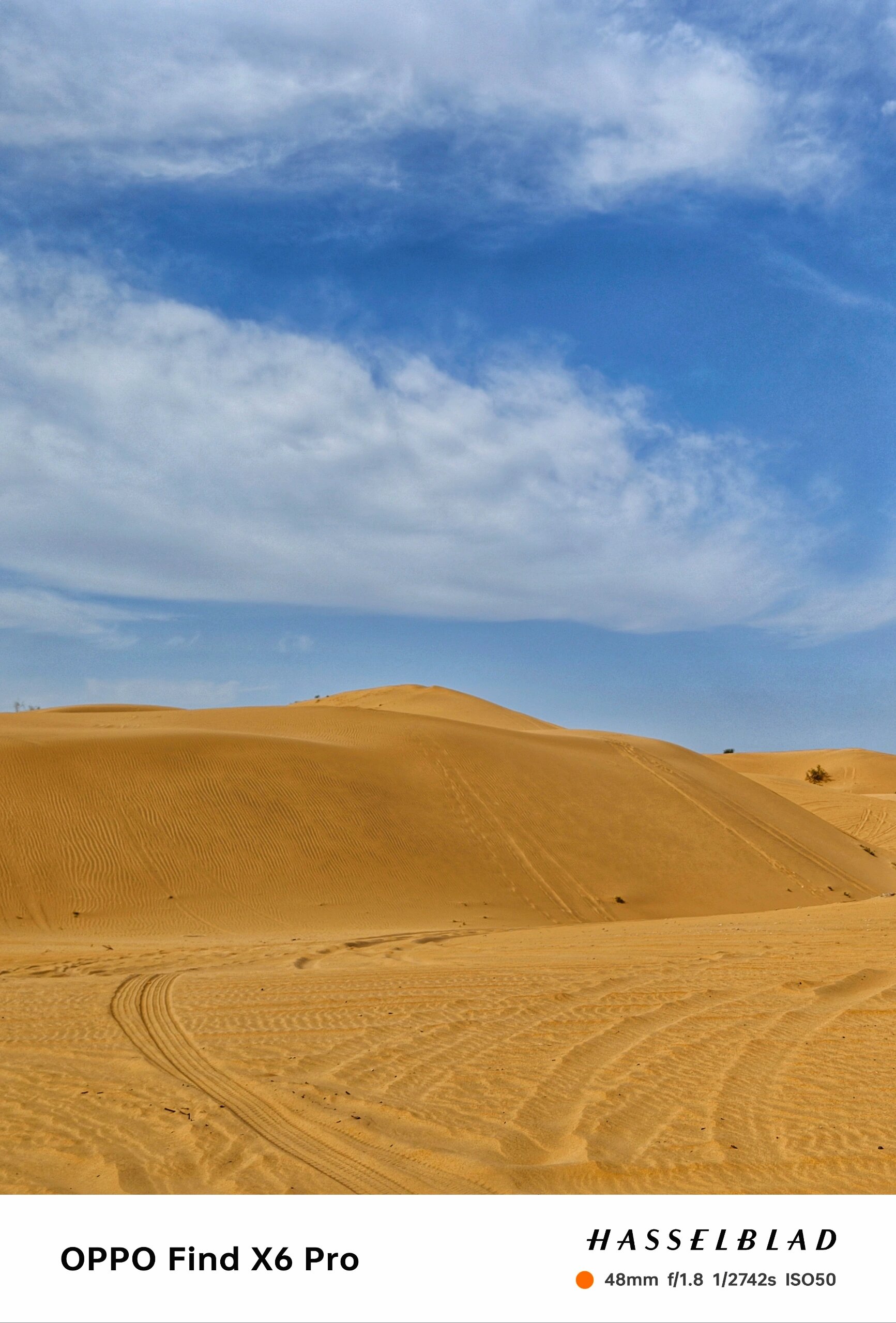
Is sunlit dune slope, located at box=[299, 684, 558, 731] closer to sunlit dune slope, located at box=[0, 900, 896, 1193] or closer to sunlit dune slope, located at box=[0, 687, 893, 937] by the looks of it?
sunlit dune slope, located at box=[0, 687, 893, 937]

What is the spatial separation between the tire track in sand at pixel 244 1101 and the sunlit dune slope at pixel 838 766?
2432 inches

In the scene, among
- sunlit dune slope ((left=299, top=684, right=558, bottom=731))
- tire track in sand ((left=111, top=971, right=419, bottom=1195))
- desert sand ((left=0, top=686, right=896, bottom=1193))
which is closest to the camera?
tire track in sand ((left=111, top=971, right=419, bottom=1195))

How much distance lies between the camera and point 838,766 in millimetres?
72688

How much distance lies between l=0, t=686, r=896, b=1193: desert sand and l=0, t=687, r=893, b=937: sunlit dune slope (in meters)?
0.09

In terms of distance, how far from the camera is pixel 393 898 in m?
19.5

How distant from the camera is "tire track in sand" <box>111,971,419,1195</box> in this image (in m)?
4.84

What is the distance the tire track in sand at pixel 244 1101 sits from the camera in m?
4.84

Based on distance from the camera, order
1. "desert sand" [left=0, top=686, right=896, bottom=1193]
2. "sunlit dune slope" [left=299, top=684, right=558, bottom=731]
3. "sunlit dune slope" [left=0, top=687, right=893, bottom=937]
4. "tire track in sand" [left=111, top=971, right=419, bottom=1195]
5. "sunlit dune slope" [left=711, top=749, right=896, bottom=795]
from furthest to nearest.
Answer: "sunlit dune slope" [left=711, top=749, right=896, bottom=795], "sunlit dune slope" [left=299, top=684, right=558, bottom=731], "sunlit dune slope" [left=0, top=687, right=893, bottom=937], "desert sand" [left=0, top=686, right=896, bottom=1193], "tire track in sand" [left=111, top=971, right=419, bottom=1195]

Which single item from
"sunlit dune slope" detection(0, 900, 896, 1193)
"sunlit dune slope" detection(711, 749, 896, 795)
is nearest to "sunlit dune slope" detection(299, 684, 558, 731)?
"sunlit dune slope" detection(711, 749, 896, 795)

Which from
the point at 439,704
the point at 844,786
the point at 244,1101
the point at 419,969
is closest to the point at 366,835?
the point at 419,969

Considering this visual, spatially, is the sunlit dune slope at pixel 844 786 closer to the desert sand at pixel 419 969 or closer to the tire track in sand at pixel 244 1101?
the desert sand at pixel 419 969

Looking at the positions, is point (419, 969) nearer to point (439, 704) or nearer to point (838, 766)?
point (439, 704)

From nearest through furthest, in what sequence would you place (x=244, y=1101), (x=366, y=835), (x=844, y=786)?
1. (x=244, y=1101)
2. (x=366, y=835)
3. (x=844, y=786)

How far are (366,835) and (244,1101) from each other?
16053 mm
